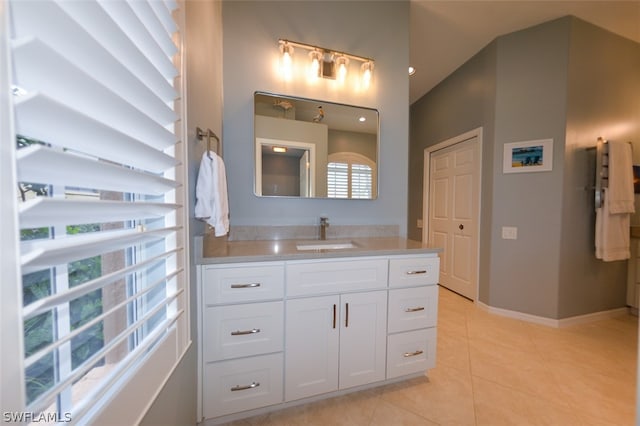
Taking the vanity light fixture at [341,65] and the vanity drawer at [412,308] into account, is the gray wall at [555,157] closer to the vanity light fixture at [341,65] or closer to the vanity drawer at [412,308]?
the vanity drawer at [412,308]

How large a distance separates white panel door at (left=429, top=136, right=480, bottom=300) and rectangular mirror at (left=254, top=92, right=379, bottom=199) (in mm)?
1535

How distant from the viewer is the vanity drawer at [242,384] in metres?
1.15

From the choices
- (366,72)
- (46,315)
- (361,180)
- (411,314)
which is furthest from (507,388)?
(366,72)

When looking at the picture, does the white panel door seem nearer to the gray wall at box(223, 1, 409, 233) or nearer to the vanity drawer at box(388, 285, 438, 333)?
the gray wall at box(223, 1, 409, 233)

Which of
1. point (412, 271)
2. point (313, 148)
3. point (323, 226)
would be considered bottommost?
point (412, 271)

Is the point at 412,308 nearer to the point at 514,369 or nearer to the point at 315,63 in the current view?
the point at 514,369

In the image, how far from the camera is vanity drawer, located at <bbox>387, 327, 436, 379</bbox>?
1429mm

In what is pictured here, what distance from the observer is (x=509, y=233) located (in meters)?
2.41

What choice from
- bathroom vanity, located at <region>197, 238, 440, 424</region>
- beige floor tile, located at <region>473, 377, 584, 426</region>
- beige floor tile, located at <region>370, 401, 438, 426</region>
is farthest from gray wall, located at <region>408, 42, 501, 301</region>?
beige floor tile, located at <region>370, 401, 438, 426</region>

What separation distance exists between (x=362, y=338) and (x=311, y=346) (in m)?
0.31

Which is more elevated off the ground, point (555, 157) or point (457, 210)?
point (555, 157)

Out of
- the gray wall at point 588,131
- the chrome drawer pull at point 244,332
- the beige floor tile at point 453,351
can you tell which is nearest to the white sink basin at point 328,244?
the chrome drawer pull at point 244,332

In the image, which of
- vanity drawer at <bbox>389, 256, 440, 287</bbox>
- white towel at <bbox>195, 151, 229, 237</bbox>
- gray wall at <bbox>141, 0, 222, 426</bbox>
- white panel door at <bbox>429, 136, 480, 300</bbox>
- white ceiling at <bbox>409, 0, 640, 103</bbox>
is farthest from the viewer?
white panel door at <bbox>429, 136, 480, 300</bbox>

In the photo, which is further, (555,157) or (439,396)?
(555,157)
